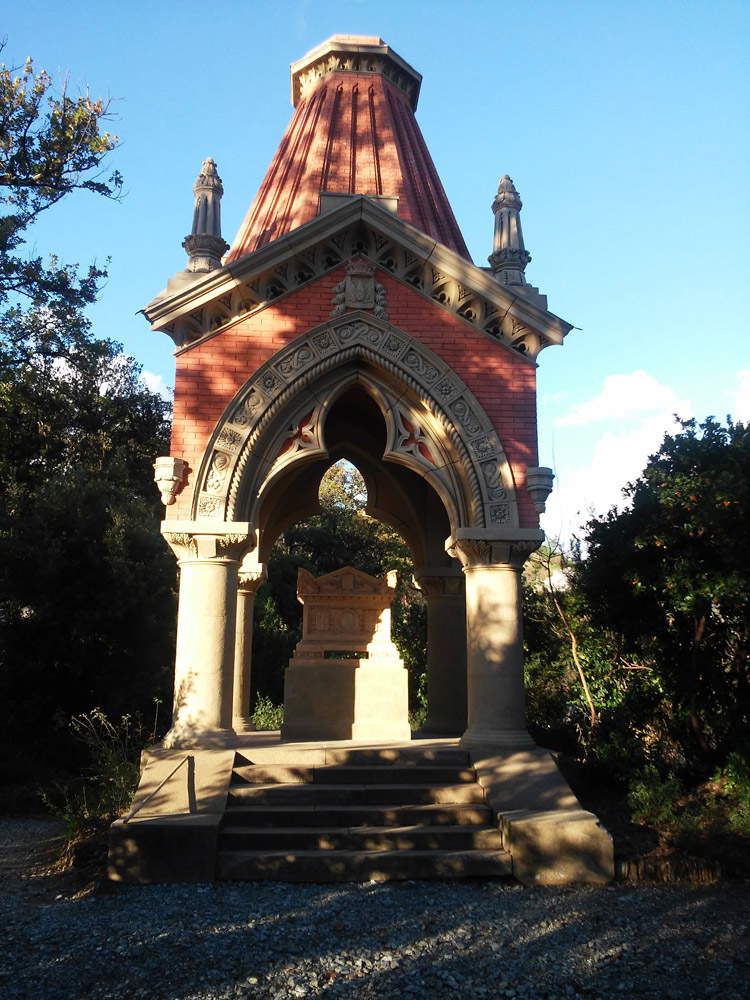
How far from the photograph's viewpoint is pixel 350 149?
39.9 ft

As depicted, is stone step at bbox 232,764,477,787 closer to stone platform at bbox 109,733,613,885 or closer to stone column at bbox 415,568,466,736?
stone platform at bbox 109,733,613,885

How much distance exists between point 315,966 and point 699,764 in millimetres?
6507

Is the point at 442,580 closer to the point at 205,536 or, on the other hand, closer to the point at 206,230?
the point at 205,536

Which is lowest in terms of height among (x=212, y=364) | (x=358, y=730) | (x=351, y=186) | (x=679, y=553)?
(x=358, y=730)

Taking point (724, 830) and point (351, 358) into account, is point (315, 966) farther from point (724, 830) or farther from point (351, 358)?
point (351, 358)

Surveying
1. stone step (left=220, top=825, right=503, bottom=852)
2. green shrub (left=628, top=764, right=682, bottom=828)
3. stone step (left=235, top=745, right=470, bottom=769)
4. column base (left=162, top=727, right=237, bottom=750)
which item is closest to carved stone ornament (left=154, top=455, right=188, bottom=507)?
column base (left=162, top=727, right=237, bottom=750)

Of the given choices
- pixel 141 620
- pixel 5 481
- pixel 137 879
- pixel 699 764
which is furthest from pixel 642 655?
pixel 5 481

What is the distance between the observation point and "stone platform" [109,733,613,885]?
Result: 678 centimetres

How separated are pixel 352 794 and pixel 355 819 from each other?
1.18 feet

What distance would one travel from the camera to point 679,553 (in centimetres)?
921

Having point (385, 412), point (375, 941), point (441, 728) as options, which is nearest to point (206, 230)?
point (385, 412)

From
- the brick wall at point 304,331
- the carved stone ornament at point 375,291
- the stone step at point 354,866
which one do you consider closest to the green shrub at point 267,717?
the brick wall at point 304,331

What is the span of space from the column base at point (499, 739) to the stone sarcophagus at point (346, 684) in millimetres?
2070

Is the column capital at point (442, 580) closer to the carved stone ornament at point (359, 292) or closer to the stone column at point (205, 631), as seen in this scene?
the stone column at point (205, 631)
